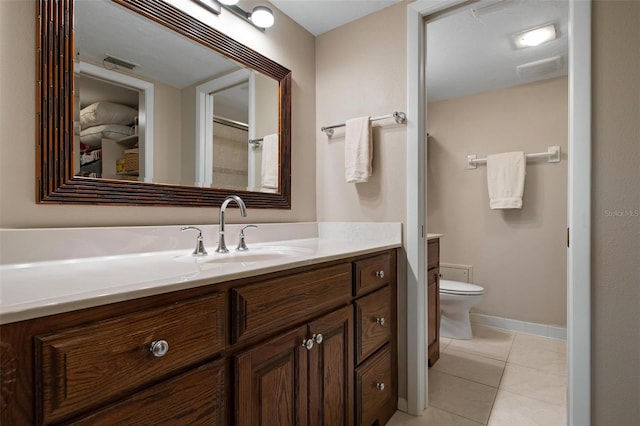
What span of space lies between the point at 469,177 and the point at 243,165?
7.51 feet

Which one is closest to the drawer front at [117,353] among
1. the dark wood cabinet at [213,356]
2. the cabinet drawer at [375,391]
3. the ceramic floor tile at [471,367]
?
the dark wood cabinet at [213,356]

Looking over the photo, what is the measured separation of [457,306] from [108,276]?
2408 mm

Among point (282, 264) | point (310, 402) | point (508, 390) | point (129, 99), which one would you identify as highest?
point (129, 99)

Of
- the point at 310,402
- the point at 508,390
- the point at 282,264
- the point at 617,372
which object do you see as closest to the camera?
the point at 282,264

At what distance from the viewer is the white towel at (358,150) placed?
68.2 inches

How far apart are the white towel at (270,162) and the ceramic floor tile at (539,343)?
2.25 m

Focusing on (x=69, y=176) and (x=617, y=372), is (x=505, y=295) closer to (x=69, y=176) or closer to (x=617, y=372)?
(x=617, y=372)

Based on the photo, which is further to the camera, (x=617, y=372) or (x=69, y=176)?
(x=617, y=372)

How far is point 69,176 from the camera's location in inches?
40.1

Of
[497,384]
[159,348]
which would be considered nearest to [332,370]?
[159,348]

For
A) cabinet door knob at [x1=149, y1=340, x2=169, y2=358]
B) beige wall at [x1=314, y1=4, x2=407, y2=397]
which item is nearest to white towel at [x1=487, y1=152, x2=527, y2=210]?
beige wall at [x1=314, y1=4, x2=407, y2=397]

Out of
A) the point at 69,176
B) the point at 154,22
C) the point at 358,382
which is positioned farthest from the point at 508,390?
the point at 154,22

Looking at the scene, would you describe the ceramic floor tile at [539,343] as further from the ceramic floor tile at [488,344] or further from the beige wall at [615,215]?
the beige wall at [615,215]

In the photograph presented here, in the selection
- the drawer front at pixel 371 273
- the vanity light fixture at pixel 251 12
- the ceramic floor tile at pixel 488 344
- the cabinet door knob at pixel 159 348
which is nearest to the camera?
the cabinet door knob at pixel 159 348
